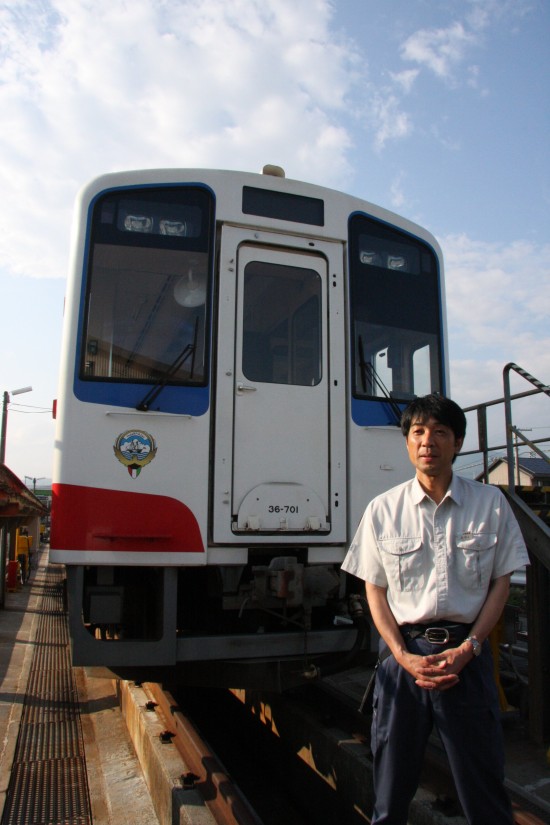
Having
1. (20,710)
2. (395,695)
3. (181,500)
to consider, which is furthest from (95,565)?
(20,710)

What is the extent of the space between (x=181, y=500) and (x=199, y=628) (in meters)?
1.05

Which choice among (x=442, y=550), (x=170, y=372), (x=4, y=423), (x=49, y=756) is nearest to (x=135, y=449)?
(x=170, y=372)

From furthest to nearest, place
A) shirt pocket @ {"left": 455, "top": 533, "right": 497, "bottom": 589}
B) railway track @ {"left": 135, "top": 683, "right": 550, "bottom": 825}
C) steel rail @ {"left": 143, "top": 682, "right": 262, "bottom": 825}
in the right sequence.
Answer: railway track @ {"left": 135, "top": 683, "right": 550, "bottom": 825} < steel rail @ {"left": 143, "top": 682, "right": 262, "bottom": 825} < shirt pocket @ {"left": 455, "top": 533, "right": 497, "bottom": 589}

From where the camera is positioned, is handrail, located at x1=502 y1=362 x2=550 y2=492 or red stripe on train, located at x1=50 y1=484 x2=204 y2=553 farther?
handrail, located at x1=502 y1=362 x2=550 y2=492

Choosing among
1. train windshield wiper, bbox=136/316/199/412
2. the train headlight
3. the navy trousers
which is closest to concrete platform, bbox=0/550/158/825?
the navy trousers

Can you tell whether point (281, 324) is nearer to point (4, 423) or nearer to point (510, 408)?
point (510, 408)


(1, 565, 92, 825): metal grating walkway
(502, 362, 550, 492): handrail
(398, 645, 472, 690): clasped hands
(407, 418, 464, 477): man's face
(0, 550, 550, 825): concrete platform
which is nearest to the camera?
(398, 645, 472, 690): clasped hands

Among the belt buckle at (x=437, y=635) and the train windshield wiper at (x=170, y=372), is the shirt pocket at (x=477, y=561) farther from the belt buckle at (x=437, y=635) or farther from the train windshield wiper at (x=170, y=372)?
the train windshield wiper at (x=170, y=372)

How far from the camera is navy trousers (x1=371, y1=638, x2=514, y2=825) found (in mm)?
2275

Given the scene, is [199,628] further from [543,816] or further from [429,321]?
[429,321]

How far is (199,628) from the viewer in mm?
Result: 4543

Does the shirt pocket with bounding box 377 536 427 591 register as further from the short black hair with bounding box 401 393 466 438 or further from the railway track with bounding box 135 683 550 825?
the railway track with bounding box 135 683 550 825

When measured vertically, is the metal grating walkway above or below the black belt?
below

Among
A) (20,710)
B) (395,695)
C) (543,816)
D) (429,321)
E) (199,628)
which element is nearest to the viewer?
(395,695)
